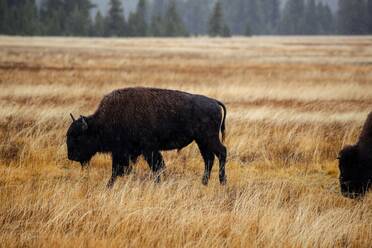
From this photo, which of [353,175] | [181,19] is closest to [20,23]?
[181,19]

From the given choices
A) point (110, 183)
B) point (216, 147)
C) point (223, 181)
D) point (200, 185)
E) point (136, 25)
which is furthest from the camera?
point (136, 25)

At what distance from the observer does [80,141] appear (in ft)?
25.3

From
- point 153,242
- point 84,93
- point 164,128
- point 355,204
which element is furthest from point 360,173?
point 84,93

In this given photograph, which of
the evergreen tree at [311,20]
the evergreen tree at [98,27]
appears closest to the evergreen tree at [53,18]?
the evergreen tree at [98,27]

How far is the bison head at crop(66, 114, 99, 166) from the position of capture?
759 centimetres

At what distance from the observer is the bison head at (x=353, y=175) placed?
278 inches

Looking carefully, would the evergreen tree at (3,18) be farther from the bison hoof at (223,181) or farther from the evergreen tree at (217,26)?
the bison hoof at (223,181)

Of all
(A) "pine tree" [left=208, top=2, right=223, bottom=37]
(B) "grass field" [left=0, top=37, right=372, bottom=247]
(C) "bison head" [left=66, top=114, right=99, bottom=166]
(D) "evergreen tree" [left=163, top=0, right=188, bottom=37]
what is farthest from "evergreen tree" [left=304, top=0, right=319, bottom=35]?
(C) "bison head" [left=66, top=114, right=99, bottom=166]

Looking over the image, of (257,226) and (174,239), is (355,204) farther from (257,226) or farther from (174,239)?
(174,239)

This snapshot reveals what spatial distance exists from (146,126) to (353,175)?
118 inches

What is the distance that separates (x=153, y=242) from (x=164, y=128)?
9.08ft

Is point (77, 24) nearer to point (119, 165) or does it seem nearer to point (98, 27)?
point (98, 27)

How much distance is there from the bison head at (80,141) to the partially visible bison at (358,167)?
363cm

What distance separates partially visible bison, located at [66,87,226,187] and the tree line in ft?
238
